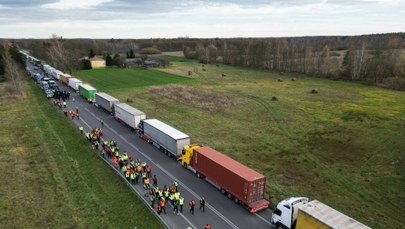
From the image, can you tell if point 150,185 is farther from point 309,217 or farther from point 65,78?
point 65,78

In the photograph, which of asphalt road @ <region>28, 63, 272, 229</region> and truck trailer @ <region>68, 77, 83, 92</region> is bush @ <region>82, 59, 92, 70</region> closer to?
truck trailer @ <region>68, 77, 83, 92</region>

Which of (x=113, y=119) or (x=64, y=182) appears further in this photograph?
(x=113, y=119)

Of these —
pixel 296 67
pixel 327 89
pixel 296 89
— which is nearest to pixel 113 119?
pixel 296 89

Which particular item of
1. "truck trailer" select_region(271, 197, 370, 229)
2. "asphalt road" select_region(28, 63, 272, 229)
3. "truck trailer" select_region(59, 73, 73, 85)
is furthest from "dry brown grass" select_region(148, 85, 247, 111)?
"truck trailer" select_region(271, 197, 370, 229)

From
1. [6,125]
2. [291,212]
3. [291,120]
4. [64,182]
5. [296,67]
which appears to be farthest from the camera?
[296,67]

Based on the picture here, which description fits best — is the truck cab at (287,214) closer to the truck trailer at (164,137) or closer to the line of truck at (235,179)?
the line of truck at (235,179)

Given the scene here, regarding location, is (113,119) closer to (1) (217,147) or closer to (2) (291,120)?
(1) (217,147)

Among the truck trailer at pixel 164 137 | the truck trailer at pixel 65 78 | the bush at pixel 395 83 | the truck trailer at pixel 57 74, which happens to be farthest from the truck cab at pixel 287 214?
the truck trailer at pixel 57 74

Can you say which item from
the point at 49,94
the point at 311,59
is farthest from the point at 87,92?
the point at 311,59
